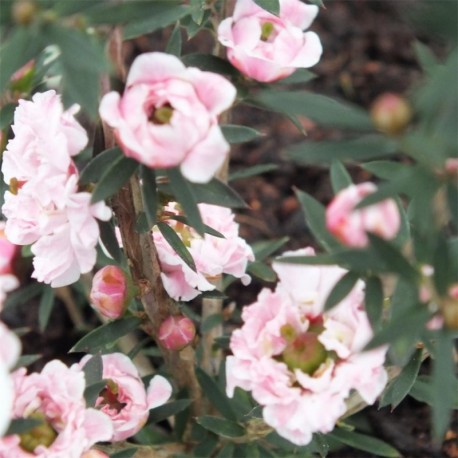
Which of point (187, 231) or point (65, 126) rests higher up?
point (65, 126)

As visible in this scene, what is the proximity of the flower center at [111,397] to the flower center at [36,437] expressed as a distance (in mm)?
184

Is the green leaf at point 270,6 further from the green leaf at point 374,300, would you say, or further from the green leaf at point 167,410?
the green leaf at point 167,410

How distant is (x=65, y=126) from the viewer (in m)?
0.85

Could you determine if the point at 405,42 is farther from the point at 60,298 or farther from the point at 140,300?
the point at 140,300

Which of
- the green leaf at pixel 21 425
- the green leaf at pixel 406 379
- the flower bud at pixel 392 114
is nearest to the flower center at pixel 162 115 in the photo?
the flower bud at pixel 392 114

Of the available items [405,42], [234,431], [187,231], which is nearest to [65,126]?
[187,231]

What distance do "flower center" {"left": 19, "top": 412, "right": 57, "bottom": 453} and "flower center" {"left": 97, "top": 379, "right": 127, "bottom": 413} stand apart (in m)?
0.18

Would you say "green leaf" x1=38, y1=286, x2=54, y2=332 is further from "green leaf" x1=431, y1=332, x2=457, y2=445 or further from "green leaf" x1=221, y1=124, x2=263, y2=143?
"green leaf" x1=431, y1=332, x2=457, y2=445

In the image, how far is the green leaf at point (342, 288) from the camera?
0.79 metres

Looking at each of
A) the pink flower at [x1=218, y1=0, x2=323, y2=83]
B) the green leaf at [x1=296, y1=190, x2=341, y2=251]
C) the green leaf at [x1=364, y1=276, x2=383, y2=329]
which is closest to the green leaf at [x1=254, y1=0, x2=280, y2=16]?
the pink flower at [x1=218, y1=0, x2=323, y2=83]

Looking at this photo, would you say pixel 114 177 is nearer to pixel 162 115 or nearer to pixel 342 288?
pixel 162 115

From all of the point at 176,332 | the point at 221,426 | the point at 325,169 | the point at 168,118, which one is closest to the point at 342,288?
the point at 168,118

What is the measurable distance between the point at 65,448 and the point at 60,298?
0.92 metres

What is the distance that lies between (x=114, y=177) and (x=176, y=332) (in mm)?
336
